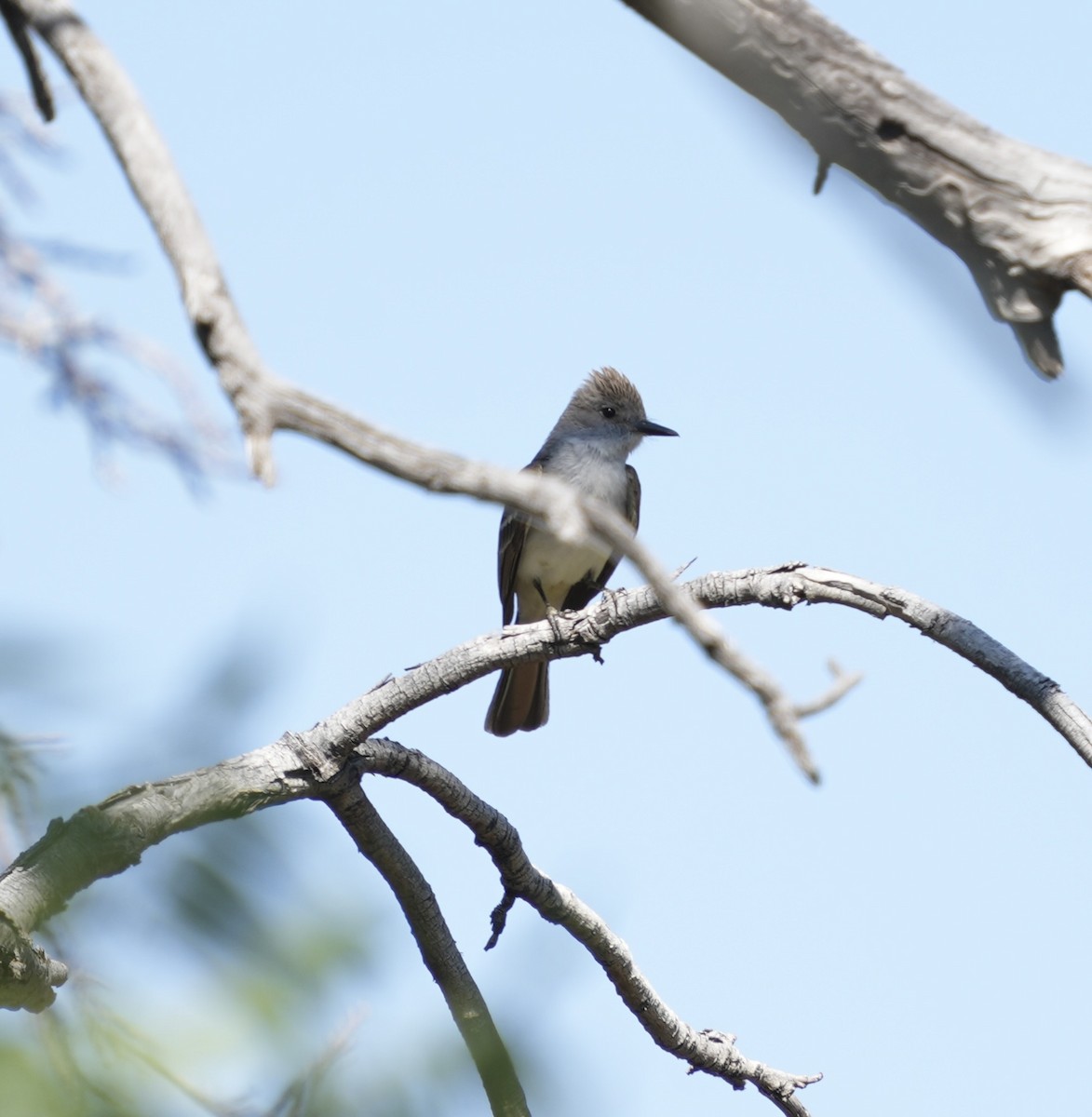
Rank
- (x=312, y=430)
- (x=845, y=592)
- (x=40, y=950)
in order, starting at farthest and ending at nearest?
(x=845, y=592), (x=40, y=950), (x=312, y=430)

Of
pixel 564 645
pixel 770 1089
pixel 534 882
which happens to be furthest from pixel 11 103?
pixel 770 1089

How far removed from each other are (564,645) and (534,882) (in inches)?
23.9

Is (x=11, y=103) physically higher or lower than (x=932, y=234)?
lower

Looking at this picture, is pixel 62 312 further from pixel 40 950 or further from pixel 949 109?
pixel 949 109

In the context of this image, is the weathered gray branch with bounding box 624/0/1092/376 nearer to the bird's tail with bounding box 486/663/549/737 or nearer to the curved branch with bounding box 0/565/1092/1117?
the curved branch with bounding box 0/565/1092/1117

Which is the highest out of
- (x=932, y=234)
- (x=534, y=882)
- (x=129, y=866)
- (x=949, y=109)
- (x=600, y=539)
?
(x=949, y=109)

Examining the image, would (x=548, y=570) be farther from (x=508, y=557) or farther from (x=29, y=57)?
(x=29, y=57)

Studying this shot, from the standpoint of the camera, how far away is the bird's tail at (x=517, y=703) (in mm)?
7652

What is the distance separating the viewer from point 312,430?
149 cm

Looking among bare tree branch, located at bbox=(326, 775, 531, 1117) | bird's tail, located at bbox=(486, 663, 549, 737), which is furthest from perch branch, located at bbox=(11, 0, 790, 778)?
bird's tail, located at bbox=(486, 663, 549, 737)

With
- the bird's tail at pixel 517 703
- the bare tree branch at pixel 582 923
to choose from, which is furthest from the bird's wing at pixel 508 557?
the bare tree branch at pixel 582 923

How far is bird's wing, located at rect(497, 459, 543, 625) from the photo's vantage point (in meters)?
8.02

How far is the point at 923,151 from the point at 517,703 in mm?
6185

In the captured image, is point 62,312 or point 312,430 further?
point 62,312
